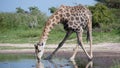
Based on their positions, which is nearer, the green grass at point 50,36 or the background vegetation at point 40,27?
the green grass at point 50,36

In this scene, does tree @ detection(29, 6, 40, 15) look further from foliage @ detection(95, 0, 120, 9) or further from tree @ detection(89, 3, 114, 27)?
tree @ detection(89, 3, 114, 27)

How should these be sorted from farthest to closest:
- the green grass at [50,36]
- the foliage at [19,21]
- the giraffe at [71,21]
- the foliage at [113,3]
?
the foliage at [113,3], the foliage at [19,21], the green grass at [50,36], the giraffe at [71,21]

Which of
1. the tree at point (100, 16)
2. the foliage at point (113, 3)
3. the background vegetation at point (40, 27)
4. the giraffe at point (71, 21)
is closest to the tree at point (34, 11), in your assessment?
the background vegetation at point (40, 27)

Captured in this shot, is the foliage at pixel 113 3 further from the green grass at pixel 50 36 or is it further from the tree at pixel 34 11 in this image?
the green grass at pixel 50 36

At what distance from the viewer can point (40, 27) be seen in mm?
35094

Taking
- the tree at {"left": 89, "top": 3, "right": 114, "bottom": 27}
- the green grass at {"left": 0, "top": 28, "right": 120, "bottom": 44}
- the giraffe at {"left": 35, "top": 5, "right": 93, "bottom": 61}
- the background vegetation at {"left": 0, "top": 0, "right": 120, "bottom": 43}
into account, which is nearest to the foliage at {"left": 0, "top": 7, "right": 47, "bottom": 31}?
the background vegetation at {"left": 0, "top": 0, "right": 120, "bottom": 43}

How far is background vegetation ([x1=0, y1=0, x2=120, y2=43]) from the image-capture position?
27469 mm

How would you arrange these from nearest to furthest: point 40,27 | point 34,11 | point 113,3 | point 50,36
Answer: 1. point 50,36
2. point 40,27
3. point 113,3
4. point 34,11

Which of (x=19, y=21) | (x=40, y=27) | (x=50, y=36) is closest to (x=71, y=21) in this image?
(x=50, y=36)

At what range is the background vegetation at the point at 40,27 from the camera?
2747 centimetres

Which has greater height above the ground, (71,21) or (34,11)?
(71,21)

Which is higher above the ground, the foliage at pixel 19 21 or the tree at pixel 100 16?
the tree at pixel 100 16

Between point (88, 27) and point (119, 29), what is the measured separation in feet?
41.2

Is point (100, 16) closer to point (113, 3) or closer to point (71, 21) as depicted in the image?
point (113, 3)
